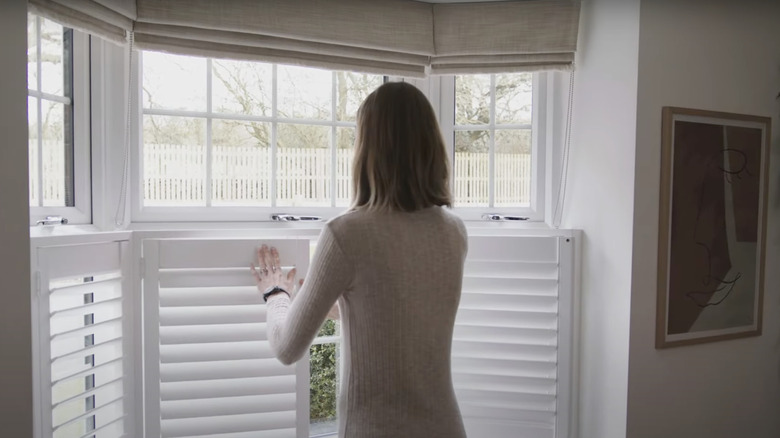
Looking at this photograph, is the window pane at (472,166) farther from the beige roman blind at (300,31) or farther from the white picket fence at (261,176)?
the beige roman blind at (300,31)

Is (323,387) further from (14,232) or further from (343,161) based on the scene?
(14,232)

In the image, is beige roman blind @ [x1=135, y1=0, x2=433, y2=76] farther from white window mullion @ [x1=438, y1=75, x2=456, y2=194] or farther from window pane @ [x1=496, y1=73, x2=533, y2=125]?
window pane @ [x1=496, y1=73, x2=533, y2=125]

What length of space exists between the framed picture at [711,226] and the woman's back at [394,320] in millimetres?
848

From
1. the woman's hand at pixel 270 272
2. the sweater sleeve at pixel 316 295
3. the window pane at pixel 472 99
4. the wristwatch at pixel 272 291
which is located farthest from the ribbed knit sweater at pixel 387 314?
the window pane at pixel 472 99

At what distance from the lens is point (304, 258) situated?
1475 millimetres

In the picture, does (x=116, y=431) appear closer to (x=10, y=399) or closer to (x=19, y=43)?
(x=10, y=399)

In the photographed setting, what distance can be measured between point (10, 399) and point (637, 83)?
175 cm

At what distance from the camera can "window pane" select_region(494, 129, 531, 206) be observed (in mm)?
1864

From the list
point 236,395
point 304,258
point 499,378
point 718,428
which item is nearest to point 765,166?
point 718,428

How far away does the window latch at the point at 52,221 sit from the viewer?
1.30 m

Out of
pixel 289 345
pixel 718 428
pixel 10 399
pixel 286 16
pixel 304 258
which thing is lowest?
pixel 718 428

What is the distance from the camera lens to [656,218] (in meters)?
1.48

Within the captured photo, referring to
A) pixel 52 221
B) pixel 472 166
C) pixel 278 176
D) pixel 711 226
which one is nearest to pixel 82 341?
pixel 52 221

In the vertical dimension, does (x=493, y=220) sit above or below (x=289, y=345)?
above
